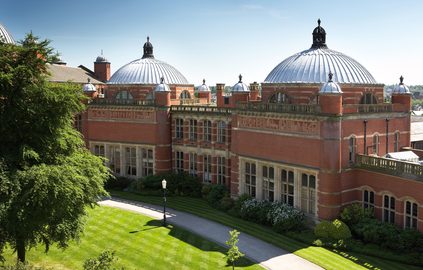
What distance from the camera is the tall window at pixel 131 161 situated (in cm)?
4606

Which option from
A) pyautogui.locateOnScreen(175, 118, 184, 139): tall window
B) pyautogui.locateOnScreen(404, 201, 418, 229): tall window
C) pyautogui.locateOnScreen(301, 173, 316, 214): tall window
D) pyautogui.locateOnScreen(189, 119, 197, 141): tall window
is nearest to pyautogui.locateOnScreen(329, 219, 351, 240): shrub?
pyautogui.locateOnScreen(301, 173, 316, 214): tall window

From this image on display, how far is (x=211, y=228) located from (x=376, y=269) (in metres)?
11.8

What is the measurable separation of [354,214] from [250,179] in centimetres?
939

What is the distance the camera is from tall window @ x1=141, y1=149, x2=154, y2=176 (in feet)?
149

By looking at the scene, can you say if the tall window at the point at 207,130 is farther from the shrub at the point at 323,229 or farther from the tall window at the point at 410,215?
the tall window at the point at 410,215

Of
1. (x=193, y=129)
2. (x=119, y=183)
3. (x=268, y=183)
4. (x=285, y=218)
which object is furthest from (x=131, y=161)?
(x=285, y=218)

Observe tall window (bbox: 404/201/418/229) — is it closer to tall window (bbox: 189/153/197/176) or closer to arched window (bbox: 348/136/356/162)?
arched window (bbox: 348/136/356/162)

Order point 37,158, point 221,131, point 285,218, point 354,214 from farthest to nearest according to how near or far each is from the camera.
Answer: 1. point 221,131
2. point 285,218
3. point 354,214
4. point 37,158

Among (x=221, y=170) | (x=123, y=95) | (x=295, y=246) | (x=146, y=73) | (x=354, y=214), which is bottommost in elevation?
(x=295, y=246)

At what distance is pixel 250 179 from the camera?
36125 millimetres

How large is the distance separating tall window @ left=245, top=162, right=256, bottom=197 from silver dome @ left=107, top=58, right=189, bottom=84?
61.8 feet

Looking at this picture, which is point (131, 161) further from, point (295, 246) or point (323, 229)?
point (323, 229)

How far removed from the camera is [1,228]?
20172 mm

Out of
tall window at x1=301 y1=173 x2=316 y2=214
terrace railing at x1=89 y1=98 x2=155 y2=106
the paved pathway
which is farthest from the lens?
terrace railing at x1=89 y1=98 x2=155 y2=106
